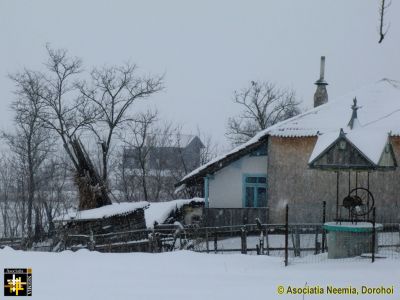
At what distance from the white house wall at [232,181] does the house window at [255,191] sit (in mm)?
224

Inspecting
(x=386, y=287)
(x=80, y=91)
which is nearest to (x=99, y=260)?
(x=386, y=287)

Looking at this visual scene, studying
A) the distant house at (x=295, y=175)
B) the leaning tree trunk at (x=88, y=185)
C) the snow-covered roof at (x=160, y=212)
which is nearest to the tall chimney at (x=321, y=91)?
the distant house at (x=295, y=175)

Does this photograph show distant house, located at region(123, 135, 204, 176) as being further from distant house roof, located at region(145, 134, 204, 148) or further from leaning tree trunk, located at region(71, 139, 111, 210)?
leaning tree trunk, located at region(71, 139, 111, 210)

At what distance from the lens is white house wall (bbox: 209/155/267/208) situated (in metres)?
22.3

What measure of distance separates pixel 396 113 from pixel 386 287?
13769 mm

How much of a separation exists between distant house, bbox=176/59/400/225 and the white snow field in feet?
27.6

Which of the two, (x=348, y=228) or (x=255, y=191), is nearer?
(x=348, y=228)

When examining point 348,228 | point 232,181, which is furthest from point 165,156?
point 348,228

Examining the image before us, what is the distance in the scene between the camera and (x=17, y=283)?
338 inches

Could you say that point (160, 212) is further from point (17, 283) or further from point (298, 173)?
point (17, 283)

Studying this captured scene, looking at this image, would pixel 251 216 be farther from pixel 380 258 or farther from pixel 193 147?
pixel 193 147

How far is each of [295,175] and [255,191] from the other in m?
2.12

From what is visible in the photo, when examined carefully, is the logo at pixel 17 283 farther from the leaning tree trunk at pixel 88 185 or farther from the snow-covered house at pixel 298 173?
the leaning tree trunk at pixel 88 185

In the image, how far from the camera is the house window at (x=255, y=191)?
22297mm
